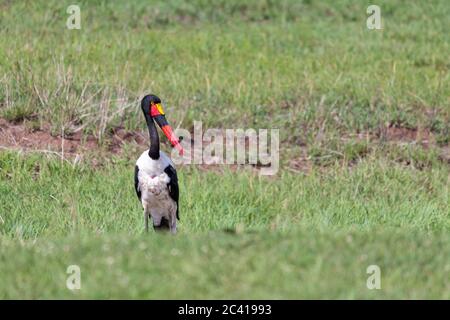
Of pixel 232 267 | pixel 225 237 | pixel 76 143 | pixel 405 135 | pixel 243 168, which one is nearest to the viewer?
pixel 232 267

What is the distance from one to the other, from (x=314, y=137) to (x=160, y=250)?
21.1ft

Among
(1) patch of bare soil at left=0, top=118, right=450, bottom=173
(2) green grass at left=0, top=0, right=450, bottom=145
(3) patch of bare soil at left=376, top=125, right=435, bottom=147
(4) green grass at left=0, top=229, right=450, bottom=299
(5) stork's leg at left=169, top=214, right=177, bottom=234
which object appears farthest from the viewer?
(3) patch of bare soil at left=376, top=125, right=435, bottom=147

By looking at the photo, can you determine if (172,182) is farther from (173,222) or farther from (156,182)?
(173,222)

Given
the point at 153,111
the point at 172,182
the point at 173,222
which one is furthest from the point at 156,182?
the point at 153,111

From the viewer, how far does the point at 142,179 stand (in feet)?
31.1

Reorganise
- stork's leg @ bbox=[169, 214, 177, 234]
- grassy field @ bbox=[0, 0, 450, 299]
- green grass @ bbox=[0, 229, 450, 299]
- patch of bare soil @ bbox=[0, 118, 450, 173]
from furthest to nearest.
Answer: patch of bare soil @ bbox=[0, 118, 450, 173]
stork's leg @ bbox=[169, 214, 177, 234]
grassy field @ bbox=[0, 0, 450, 299]
green grass @ bbox=[0, 229, 450, 299]

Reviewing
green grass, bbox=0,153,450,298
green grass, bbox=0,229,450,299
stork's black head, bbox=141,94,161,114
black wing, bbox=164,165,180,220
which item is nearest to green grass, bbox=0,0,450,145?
green grass, bbox=0,153,450,298

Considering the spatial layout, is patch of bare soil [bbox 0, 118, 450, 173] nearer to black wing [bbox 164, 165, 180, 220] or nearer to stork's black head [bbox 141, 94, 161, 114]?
stork's black head [bbox 141, 94, 161, 114]

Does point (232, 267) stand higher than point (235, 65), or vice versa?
point (235, 65)

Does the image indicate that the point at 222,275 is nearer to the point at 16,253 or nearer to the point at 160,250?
the point at 160,250

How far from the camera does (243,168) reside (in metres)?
12.7

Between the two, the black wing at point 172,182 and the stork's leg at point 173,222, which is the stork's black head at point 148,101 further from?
the stork's leg at point 173,222

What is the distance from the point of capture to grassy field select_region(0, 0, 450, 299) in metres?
7.10
